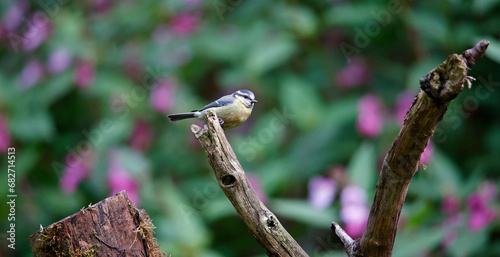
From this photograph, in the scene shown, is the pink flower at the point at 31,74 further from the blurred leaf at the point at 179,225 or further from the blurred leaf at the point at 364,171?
the blurred leaf at the point at 364,171

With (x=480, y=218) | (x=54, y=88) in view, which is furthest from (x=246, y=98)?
(x=54, y=88)

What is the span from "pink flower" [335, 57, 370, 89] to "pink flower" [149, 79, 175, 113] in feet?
3.71

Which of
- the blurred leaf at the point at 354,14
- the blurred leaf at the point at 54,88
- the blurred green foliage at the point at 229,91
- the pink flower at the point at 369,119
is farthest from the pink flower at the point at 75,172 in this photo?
the blurred leaf at the point at 354,14

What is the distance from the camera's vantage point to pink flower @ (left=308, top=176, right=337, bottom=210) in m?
2.70

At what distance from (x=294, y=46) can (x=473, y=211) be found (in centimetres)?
146

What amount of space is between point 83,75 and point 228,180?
225 cm

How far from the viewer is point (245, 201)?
4.31 feet

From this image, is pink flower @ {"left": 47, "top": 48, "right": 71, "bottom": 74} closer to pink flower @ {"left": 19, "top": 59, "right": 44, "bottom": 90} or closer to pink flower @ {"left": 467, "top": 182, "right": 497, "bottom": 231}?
pink flower @ {"left": 19, "top": 59, "right": 44, "bottom": 90}

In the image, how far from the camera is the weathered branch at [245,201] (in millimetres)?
1299

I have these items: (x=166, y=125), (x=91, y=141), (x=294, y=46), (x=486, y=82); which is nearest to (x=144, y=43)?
(x=166, y=125)

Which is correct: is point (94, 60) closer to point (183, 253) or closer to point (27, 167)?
point (27, 167)

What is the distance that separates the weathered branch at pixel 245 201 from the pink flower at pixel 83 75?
85.5 inches

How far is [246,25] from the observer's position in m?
3.42

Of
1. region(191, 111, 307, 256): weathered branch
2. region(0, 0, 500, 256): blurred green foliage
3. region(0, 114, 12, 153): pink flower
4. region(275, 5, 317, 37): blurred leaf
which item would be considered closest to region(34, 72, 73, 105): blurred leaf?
region(0, 0, 500, 256): blurred green foliage
